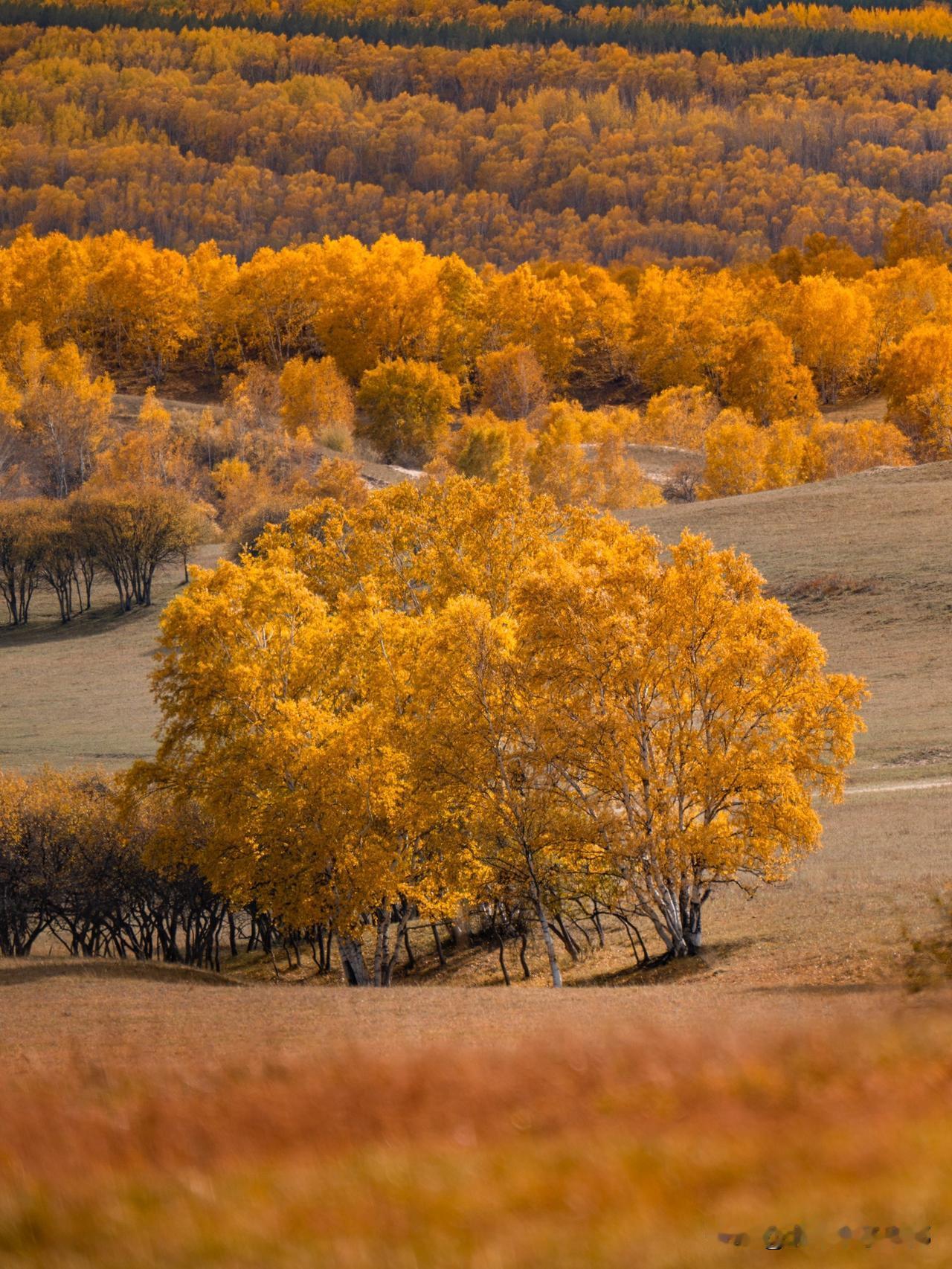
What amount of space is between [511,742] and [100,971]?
906cm

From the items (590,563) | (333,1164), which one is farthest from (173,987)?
(333,1164)

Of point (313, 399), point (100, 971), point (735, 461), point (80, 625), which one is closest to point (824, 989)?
point (100, 971)

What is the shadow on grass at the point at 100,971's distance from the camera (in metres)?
26.3

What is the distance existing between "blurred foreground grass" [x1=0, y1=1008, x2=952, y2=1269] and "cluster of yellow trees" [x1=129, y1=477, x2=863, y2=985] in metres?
16.9

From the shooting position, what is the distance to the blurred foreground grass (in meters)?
7.15

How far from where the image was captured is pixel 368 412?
13450 cm

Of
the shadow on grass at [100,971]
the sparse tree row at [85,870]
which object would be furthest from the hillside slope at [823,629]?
the shadow on grass at [100,971]

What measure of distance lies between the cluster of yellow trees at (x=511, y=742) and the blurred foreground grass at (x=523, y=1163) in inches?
666

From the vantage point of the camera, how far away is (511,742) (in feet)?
94.0

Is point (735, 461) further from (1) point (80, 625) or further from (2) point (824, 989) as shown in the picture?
(2) point (824, 989)

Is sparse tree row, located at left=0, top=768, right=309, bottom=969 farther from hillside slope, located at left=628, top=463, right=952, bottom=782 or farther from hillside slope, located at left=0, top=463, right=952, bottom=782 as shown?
hillside slope, located at left=628, top=463, right=952, bottom=782

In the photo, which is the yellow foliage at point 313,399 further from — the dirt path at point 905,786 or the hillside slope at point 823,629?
the dirt path at point 905,786

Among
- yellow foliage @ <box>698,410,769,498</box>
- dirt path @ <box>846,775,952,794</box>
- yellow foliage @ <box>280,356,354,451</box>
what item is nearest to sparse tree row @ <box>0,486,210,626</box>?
yellow foliage @ <box>280,356,354,451</box>

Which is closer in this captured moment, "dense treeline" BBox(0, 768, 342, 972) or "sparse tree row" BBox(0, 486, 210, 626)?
"dense treeline" BBox(0, 768, 342, 972)
